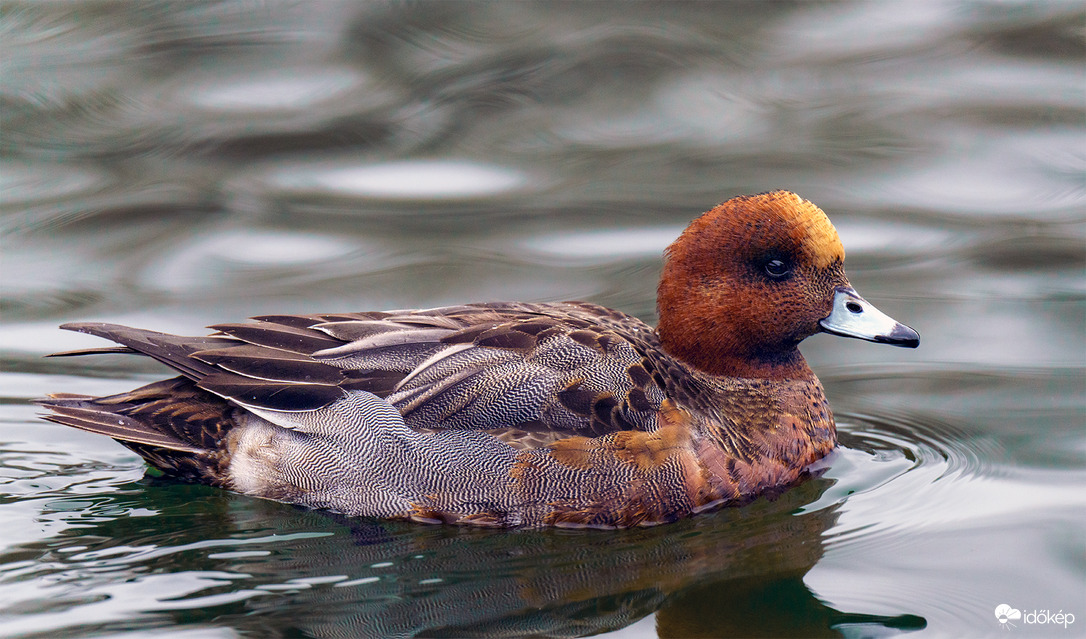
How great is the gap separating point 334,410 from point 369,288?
2.42 m

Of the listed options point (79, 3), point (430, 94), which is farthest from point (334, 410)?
point (79, 3)

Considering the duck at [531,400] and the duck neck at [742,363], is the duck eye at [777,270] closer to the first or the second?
the duck at [531,400]

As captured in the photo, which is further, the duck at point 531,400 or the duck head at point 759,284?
the duck head at point 759,284

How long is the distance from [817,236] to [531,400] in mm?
1389

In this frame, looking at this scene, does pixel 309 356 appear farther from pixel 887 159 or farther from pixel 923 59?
pixel 923 59

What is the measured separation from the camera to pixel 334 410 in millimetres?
4926

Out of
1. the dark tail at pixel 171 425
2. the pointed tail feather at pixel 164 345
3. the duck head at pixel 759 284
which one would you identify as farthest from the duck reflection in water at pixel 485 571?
the duck head at pixel 759 284

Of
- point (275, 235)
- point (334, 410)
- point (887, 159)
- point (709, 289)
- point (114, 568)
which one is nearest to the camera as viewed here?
point (114, 568)

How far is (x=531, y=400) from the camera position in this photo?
4.86 metres
